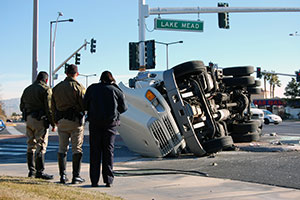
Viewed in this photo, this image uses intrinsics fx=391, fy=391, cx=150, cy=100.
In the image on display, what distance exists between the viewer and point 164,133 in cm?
780

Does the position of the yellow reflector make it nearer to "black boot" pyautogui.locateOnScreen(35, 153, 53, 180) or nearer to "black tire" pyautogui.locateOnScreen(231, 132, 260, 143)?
"black boot" pyautogui.locateOnScreen(35, 153, 53, 180)

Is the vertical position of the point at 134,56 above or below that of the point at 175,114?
above

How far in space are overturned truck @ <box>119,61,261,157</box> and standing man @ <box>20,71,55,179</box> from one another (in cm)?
234

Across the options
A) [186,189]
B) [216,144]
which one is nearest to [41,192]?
[186,189]

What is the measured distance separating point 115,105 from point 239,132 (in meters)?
5.83

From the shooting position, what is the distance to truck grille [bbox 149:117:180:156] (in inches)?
305

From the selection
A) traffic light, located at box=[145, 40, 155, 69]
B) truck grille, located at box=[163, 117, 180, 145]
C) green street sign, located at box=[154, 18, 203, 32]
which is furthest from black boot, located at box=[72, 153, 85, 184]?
green street sign, located at box=[154, 18, 203, 32]

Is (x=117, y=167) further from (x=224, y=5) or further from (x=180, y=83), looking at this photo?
(x=224, y=5)

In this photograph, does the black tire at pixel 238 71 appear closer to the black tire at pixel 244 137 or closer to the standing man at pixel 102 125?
the black tire at pixel 244 137

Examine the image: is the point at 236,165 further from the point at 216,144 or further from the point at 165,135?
the point at 165,135

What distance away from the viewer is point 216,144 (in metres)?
7.89

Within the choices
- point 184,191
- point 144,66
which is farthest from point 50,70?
point 184,191

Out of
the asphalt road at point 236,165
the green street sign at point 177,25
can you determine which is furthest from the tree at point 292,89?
the asphalt road at point 236,165

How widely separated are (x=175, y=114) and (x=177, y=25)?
1015 centimetres
